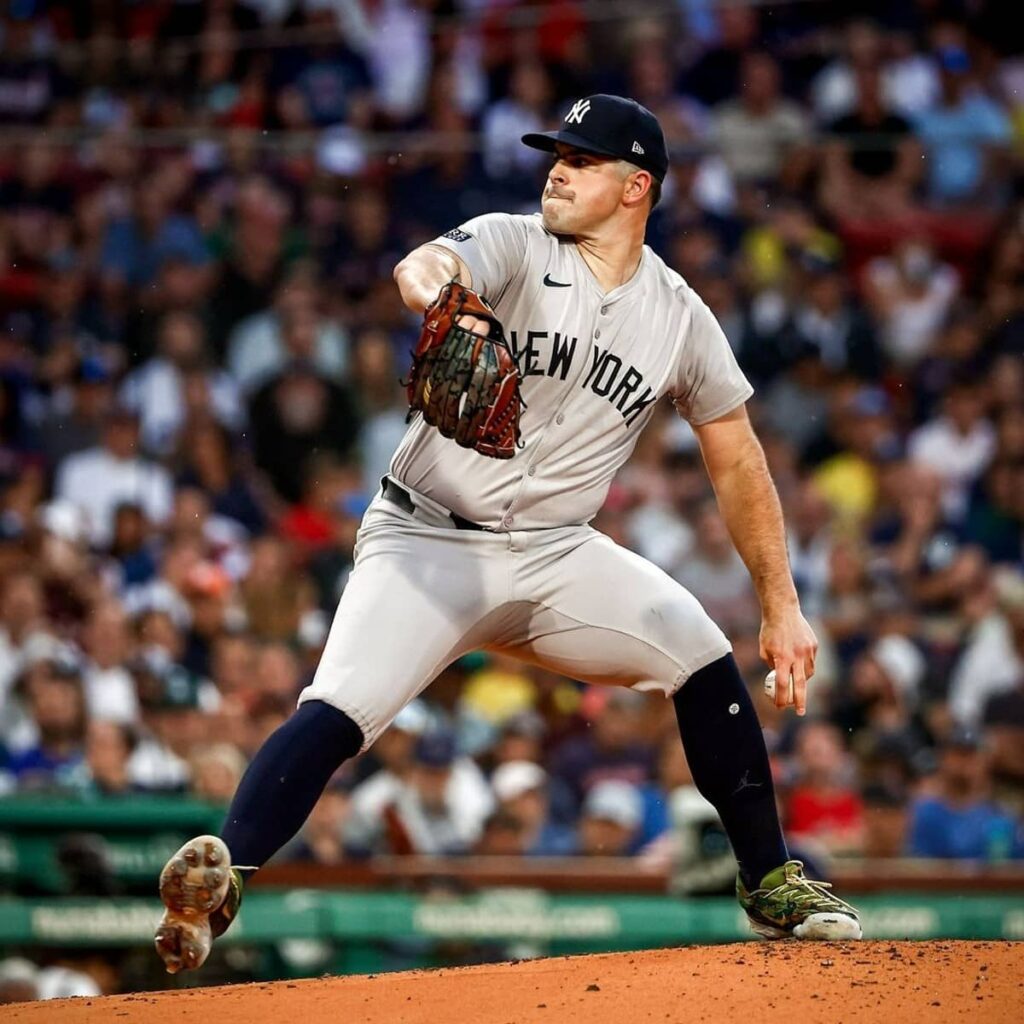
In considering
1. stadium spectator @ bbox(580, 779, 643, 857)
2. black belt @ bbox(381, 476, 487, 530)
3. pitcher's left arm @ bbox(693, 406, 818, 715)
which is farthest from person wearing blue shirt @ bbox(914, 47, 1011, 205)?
black belt @ bbox(381, 476, 487, 530)

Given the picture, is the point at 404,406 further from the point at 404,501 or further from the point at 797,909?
the point at 797,909

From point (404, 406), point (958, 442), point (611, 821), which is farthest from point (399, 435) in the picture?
point (958, 442)

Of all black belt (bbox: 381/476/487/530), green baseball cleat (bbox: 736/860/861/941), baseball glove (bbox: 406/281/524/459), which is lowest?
green baseball cleat (bbox: 736/860/861/941)

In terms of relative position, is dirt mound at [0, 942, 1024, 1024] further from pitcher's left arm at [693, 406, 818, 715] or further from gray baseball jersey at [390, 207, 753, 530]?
gray baseball jersey at [390, 207, 753, 530]

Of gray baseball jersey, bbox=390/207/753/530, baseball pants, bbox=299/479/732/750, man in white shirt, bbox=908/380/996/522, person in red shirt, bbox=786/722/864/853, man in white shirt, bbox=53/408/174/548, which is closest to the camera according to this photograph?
baseball pants, bbox=299/479/732/750

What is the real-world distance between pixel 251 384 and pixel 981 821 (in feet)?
13.3

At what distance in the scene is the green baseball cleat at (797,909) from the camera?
419cm

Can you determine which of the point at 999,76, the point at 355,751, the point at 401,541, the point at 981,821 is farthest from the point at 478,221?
the point at 999,76

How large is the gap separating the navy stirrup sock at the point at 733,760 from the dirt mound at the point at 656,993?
290 millimetres

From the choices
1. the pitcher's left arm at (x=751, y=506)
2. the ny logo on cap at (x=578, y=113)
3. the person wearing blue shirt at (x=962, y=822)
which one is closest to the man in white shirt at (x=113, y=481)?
the person wearing blue shirt at (x=962, y=822)

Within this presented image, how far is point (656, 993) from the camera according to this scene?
3686mm

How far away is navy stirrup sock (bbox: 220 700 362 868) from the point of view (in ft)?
12.4

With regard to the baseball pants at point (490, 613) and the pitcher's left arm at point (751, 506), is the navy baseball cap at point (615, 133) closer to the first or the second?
the pitcher's left arm at point (751, 506)

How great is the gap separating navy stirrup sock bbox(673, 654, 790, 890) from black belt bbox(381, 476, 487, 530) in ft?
2.11
